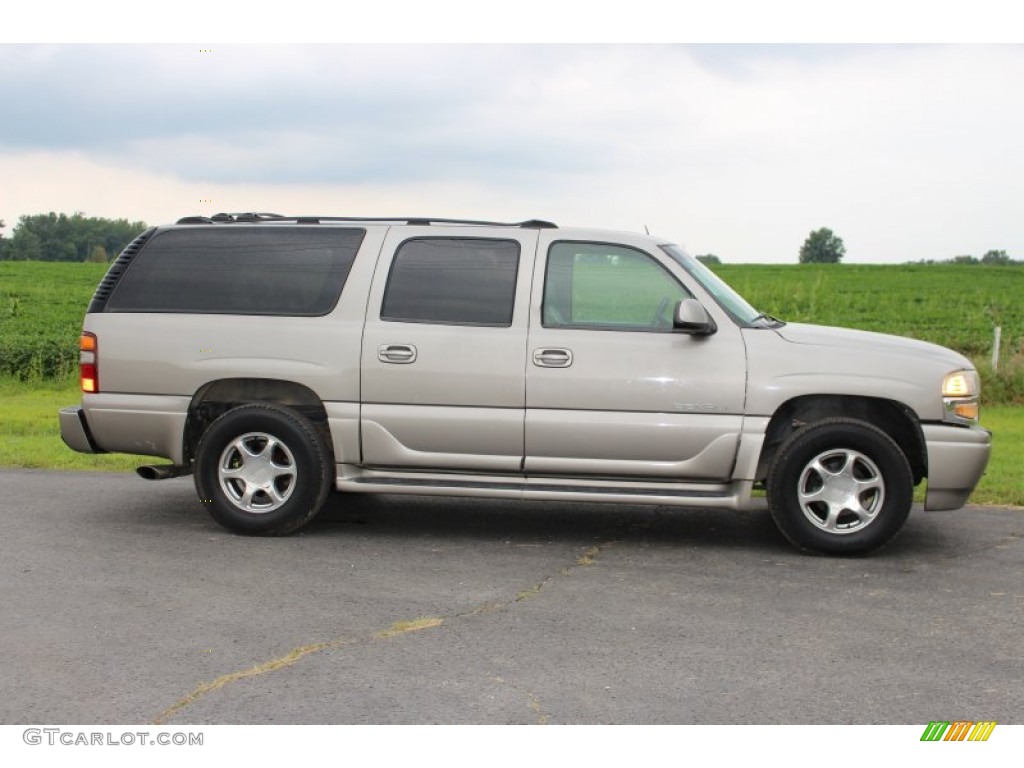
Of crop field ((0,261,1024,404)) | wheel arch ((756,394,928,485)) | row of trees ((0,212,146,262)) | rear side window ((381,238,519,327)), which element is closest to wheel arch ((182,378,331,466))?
rear side window ((381,238,519,327))

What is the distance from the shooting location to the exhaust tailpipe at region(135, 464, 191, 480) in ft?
26.7

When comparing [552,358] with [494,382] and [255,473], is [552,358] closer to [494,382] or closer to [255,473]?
[494,382]

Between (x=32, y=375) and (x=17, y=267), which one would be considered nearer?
(x=32, y=375)

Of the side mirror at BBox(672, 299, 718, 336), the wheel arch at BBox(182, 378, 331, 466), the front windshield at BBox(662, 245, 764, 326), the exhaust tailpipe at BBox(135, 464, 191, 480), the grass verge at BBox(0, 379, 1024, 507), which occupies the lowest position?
the grass verge at BBox(0, 379, 1024, 507)

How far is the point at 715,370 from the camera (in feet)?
24.5

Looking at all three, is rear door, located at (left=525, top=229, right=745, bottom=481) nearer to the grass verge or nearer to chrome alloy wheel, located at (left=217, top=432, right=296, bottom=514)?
chrome alloy wheel, located at (left=217, top=432, right=296, bottom=514)

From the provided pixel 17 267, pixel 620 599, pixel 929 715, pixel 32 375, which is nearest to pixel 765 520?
pixel 620 599

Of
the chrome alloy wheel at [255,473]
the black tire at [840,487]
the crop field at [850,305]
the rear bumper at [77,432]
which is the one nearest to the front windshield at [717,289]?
the black tire at [840,487]

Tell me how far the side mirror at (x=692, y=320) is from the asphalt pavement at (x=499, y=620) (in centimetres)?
135

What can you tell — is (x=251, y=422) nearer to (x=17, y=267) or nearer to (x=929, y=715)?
(x=929, y=715)

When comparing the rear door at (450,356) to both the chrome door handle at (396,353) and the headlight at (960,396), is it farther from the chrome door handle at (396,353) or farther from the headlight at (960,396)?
the headlight at (960,396)

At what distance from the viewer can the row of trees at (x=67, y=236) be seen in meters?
39.3

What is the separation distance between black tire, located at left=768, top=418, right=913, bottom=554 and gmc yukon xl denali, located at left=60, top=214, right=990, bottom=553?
1cm

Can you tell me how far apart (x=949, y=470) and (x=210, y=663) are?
4489 millimetres
